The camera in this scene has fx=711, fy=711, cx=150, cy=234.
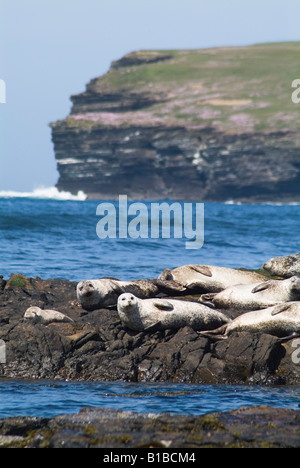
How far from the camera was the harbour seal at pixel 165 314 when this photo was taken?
1113 centimetres

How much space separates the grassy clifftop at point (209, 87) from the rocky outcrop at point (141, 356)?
322 ft

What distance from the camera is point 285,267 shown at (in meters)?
14.5

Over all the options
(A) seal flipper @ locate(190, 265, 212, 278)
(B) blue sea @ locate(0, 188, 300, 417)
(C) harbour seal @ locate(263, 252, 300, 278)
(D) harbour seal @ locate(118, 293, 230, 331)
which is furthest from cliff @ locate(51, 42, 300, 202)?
(D) harbour seal @ locate(118, 293, 230, 331)

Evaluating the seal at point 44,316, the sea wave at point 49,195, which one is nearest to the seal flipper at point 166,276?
the seal at point 44,316

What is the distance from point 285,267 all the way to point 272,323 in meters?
3.64

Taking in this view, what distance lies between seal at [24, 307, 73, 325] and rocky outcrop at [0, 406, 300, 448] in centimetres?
418

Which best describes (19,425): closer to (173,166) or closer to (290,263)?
(290,263)

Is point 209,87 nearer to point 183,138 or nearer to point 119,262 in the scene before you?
point 183,138

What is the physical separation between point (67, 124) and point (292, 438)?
358 feet

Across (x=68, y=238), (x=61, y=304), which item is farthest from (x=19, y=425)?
(x=68, y=238)

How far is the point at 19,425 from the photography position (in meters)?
7.13

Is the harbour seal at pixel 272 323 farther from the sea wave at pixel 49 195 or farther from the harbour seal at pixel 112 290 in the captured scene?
the sea wave at pixel 49 195

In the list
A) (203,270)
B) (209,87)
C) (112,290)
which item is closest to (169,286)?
(112,290)

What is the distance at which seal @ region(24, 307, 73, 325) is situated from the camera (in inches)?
450
